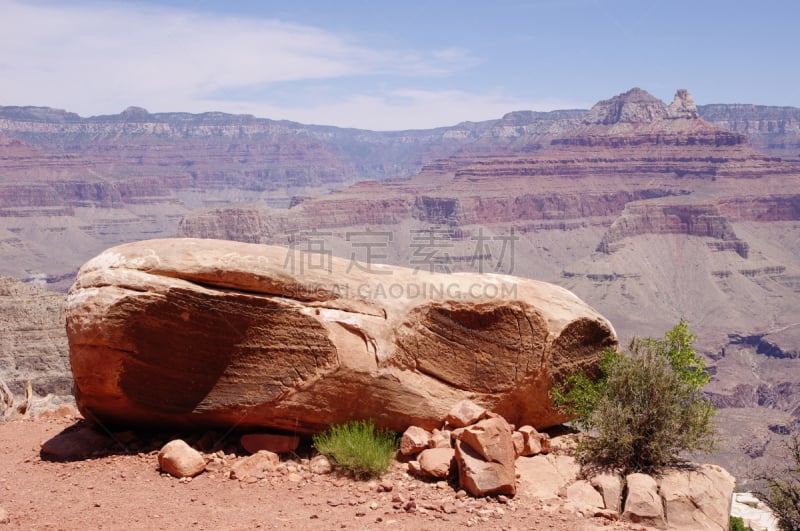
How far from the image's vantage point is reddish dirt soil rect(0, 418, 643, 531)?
6.70 meters

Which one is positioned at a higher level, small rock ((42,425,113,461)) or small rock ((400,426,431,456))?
small rock ((400,426,431,456))

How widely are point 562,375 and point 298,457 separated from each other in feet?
12.1

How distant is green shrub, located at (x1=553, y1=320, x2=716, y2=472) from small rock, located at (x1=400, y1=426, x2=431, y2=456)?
74.3 inches

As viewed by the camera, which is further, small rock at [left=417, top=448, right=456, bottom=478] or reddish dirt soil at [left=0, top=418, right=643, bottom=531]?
small rock at [left=417, top=448, right=456, bottom=478]

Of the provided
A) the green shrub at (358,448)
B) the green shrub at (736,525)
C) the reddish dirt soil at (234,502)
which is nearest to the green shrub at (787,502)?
the green shrub at (736,525)

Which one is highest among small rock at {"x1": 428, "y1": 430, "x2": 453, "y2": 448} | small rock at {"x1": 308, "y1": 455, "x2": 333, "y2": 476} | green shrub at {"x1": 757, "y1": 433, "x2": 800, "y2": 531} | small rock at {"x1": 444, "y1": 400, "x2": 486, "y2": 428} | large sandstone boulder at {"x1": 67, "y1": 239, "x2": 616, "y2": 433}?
large sandstone boulder at {"x1": 67, "y1": 239, "x2": 616, "y2": 433}

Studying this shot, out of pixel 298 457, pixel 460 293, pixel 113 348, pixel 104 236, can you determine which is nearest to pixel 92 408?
pixel 113 348

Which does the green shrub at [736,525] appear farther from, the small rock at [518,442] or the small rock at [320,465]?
the small rock at [320,465]

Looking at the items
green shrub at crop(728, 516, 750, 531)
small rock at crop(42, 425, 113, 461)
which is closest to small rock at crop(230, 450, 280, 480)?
small rock at crop(42, 425, 113, 461)

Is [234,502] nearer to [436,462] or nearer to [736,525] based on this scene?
[436,462]

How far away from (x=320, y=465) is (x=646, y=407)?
12.8 ft

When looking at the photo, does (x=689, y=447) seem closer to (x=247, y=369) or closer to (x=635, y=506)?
(x=635, y=506)

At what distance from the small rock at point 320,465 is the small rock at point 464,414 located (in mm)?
1655

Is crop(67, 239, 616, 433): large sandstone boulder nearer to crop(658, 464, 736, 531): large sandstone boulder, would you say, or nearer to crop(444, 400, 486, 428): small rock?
crop(444, 400, 486, 428): small rock
